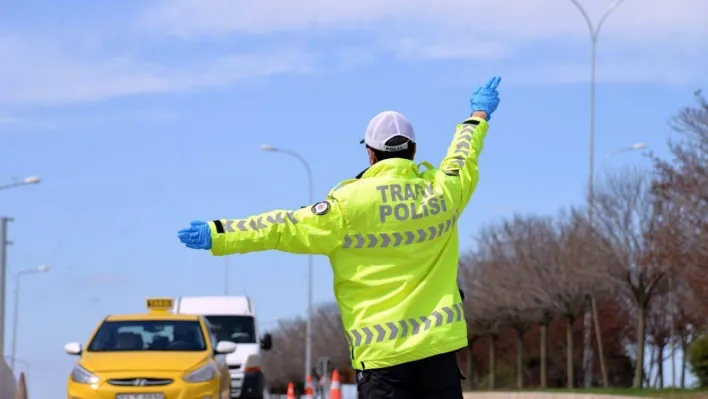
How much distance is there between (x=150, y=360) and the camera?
18.3 meters

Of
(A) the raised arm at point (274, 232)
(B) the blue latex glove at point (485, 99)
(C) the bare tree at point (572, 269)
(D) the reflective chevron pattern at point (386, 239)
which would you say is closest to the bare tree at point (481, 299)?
(C) the bare tree at point (572, 269)

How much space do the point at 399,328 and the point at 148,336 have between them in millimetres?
13480

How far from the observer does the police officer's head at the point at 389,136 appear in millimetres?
6574

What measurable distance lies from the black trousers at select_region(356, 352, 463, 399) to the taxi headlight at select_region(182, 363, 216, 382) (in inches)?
462

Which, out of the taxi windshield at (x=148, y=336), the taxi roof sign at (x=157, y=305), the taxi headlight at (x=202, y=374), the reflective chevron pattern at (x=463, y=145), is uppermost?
the reflective chevron pattern at (x=463, y=145)

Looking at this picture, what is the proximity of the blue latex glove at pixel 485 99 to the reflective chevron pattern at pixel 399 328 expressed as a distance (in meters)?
1.28

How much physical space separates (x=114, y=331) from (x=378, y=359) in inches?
531

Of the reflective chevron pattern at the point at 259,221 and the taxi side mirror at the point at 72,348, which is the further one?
the taxi side mirror at the point at 72,348

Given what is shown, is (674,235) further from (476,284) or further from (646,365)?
(646,365)

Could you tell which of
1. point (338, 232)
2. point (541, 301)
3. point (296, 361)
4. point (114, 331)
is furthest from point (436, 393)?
point (296, 361)

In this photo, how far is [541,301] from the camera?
49.2m

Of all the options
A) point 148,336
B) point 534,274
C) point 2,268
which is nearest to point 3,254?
point 2,268

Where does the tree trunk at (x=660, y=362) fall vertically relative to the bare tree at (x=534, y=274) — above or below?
below

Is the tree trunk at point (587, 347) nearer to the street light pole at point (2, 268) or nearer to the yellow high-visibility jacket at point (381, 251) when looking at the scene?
the street light pole at point (2, 268)
